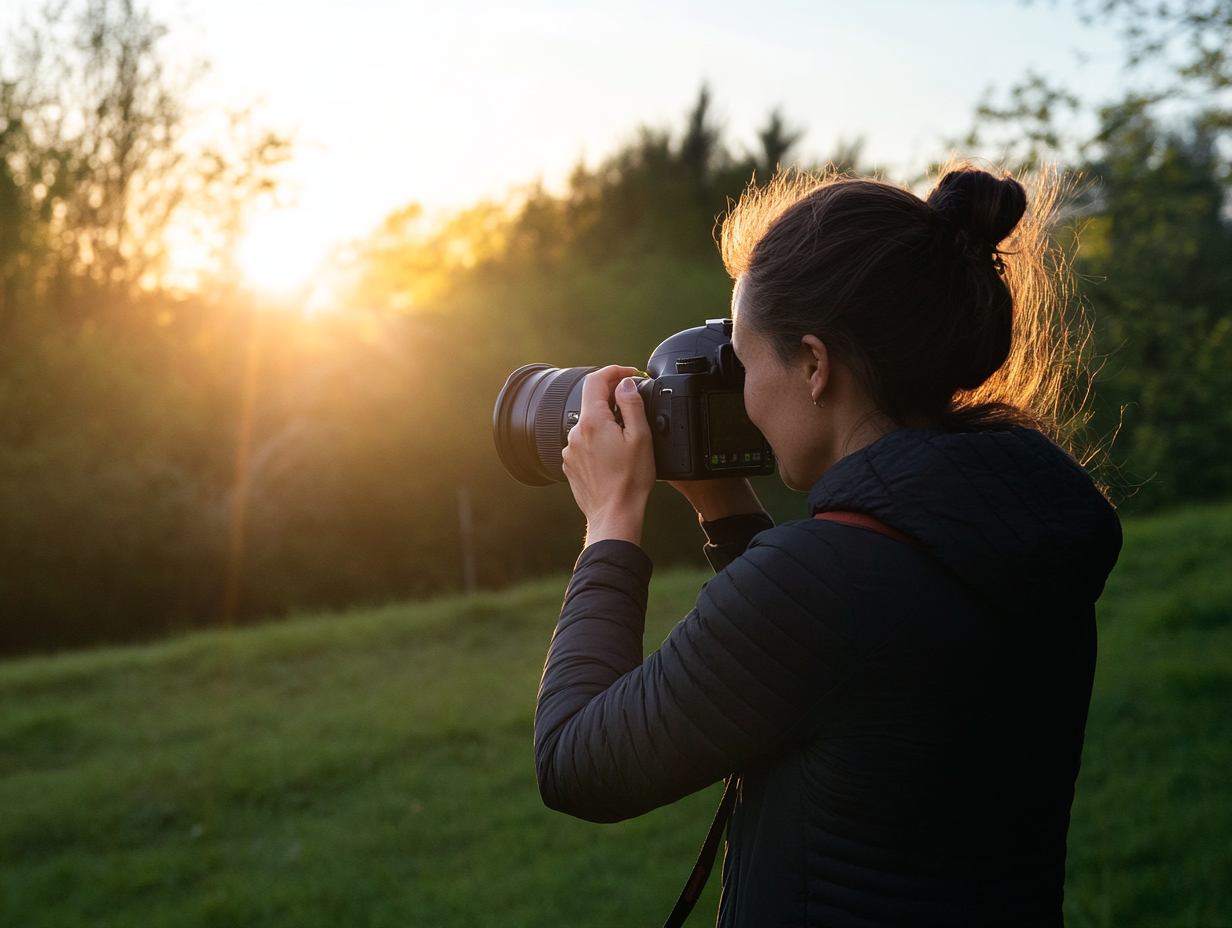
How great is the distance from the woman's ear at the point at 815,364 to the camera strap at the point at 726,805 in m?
0.14

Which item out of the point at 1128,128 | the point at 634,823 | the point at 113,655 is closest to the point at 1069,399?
the point at 634,823

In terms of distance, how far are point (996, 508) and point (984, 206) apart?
0.35 metres

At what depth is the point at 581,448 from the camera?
1.21 m

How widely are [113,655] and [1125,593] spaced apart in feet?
22.9

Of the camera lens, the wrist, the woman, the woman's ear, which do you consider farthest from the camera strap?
the camera lens

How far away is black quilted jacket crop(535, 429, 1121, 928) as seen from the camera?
83 centimetres

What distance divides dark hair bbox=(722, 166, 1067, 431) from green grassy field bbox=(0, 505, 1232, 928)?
2512 mm

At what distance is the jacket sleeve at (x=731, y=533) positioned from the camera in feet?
4.46

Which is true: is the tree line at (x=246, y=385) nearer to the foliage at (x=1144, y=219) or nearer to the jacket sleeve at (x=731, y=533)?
the foliage at (x=1144, y=219)

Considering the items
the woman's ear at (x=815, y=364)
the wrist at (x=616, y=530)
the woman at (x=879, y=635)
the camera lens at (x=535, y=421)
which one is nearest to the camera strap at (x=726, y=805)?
the woman at (x=879, y=635)

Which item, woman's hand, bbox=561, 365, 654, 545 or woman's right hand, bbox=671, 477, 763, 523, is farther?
woman's right hand, bbox=671, 477, 763, 523

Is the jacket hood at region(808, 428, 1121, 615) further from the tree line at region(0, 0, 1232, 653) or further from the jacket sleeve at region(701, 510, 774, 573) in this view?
the tree line at region(0, 0, 1232, 653)

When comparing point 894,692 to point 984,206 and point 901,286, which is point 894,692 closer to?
point 901,286

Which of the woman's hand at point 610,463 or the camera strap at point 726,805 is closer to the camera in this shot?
the camera strap at point 726,805
